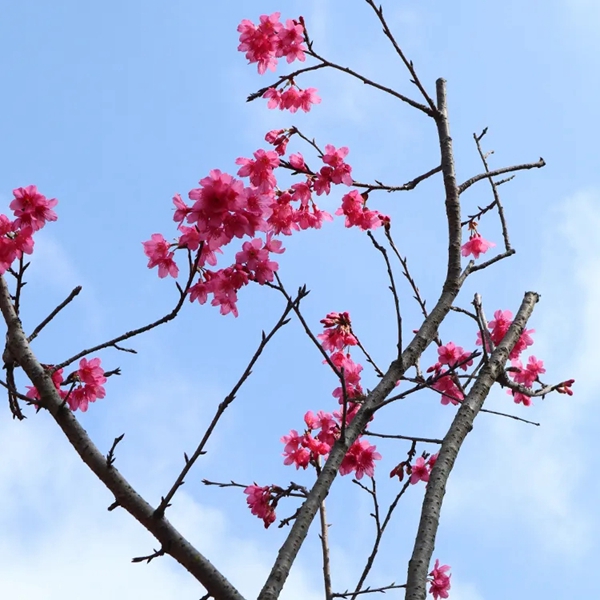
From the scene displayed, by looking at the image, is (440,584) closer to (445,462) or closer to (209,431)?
(445,462)

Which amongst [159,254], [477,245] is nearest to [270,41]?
[477,245]

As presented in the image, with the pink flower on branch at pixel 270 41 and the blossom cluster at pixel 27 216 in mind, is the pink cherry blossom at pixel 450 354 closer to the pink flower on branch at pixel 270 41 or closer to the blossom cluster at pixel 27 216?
the pink flower on branch at pixel 270 41

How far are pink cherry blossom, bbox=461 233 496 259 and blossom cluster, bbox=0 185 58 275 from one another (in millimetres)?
2550

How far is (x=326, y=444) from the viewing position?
13.7ft

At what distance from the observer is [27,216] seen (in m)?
3.29

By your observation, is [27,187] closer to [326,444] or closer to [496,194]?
[326,444]

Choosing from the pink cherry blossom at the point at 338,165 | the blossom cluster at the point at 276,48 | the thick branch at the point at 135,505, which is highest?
the blossom cluster at the point at 276,48

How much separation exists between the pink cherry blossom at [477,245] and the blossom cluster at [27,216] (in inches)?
100

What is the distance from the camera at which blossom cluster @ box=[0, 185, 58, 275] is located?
322cm

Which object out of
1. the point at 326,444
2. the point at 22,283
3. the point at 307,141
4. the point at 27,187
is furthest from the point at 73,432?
the point at 307,141

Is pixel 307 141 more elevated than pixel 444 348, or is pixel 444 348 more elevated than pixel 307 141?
pixel 307 141

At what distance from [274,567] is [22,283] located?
144 cm

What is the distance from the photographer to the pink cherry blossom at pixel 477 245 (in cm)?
461

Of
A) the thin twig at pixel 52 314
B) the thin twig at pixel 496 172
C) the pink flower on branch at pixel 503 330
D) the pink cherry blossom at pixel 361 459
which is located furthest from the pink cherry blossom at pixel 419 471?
the thin twig at pixel 52 314
